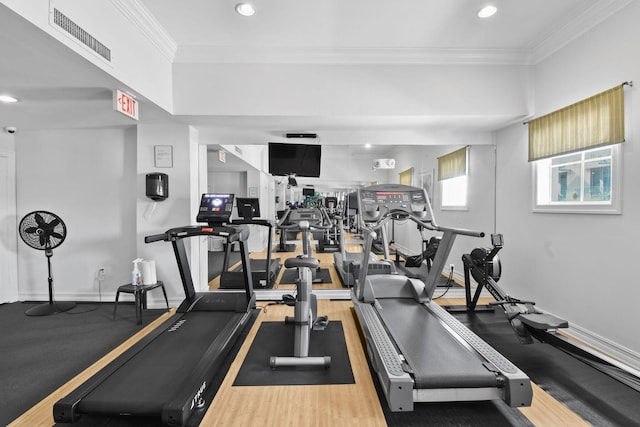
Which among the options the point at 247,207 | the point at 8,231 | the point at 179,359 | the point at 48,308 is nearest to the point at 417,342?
the point at 179,359

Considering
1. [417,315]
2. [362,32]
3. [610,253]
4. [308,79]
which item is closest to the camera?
[610,253]

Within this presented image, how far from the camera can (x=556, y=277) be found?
120 inches

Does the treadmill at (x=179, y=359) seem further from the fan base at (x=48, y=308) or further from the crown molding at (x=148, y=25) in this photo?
the fan base at (x=48, y=308)

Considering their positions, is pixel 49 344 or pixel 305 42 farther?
pixel 305 42

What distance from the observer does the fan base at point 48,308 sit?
350cm

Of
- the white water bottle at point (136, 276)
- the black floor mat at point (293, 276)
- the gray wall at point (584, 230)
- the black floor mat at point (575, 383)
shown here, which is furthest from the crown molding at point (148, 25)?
the black floor mat at point (575, 383)

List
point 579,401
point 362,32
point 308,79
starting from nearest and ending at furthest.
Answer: point 579,401, point 362,32, point 308,79

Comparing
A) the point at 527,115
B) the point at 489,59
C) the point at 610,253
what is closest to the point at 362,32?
the point at 489,59

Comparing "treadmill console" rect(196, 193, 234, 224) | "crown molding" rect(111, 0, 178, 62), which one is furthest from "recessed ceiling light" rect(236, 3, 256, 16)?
"treadmill console" rect(196, 193, 234, 224)

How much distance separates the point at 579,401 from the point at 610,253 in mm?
1357

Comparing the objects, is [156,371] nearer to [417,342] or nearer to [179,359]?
[179,359]

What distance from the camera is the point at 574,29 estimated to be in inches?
109

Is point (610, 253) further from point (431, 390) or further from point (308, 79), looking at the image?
point (308, 79)

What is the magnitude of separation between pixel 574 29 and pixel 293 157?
3215 mm
